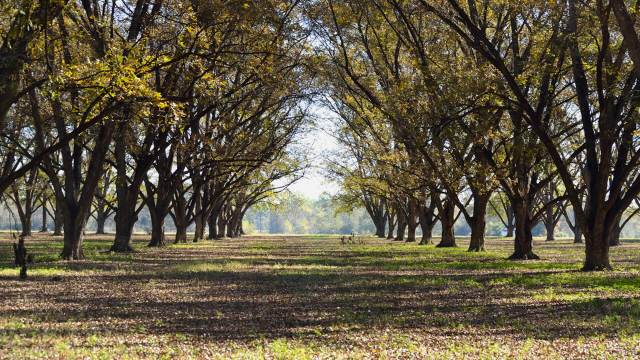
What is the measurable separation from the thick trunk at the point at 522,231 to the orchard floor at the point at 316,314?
27.0ft

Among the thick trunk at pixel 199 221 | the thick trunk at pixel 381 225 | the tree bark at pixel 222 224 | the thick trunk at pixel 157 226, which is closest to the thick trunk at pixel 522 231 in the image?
the thick trunk at pixel 157 226

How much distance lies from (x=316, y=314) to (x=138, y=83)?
783 centimetres

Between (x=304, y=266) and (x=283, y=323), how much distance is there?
1409cm

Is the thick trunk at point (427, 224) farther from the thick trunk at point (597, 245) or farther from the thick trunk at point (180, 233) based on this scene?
the thick trunk at point (597, 245)

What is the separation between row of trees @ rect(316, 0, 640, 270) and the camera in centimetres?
2136

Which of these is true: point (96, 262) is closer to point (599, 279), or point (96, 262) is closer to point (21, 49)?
point (21, 49)

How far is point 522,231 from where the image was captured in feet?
99.1

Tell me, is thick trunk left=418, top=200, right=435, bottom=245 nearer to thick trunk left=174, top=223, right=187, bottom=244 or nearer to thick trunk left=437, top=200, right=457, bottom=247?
thick trunk left=437, top=200, right=457, bottom=247

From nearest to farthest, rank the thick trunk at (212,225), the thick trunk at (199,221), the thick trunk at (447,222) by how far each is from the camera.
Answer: the thick trunk at (447,222) < the thick trunk at (199,221) < the thick trunk at (212,225)

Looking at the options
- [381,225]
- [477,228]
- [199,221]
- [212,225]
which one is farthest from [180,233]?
[381,225]

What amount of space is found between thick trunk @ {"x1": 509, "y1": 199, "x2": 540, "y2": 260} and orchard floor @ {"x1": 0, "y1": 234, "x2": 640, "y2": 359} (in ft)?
27.0

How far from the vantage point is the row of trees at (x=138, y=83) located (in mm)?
16750

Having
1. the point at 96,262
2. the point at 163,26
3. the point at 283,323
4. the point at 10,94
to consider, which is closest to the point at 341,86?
the point at 163,26

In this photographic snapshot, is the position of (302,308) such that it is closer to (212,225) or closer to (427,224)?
(427,224)
